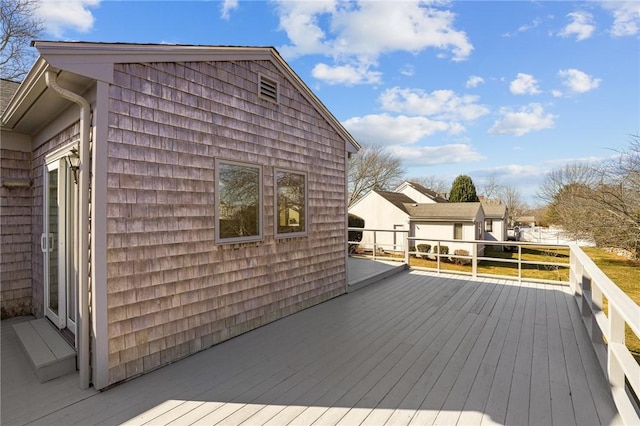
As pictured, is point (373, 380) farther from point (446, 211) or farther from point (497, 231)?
point (497, 231)

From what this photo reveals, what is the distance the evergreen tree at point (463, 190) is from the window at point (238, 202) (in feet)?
86.1

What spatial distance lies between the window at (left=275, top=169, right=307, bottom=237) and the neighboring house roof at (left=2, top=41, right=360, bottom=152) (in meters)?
1.72

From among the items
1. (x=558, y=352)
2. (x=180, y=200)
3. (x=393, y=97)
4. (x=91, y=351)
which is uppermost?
(x=393, y=97)

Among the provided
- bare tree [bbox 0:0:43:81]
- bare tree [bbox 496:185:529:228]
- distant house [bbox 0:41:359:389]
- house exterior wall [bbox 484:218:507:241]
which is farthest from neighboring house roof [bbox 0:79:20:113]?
bare tree [bbox 496:185:529:228]

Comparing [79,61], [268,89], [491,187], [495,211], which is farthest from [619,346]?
[491,187]

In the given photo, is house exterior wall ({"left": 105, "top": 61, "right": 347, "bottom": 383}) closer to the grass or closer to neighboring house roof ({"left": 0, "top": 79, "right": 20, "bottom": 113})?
neighboring house roof ({"left": 0, "top": 79, "right": 20, "bottom": 113})

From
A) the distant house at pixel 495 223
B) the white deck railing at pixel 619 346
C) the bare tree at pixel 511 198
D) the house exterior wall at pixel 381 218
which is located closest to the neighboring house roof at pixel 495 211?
the distant house at pixel 495 223

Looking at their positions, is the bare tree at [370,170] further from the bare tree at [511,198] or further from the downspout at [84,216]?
the bare tree at [511,198]

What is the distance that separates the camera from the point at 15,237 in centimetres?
431

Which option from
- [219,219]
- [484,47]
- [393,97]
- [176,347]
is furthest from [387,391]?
[393,97]

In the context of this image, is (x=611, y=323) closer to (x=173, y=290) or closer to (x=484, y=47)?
(x=173, y=290)

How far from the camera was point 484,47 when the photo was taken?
26.3 ft

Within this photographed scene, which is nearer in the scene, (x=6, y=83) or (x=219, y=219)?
(x=219, y=219)

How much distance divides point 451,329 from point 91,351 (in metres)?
4.03
